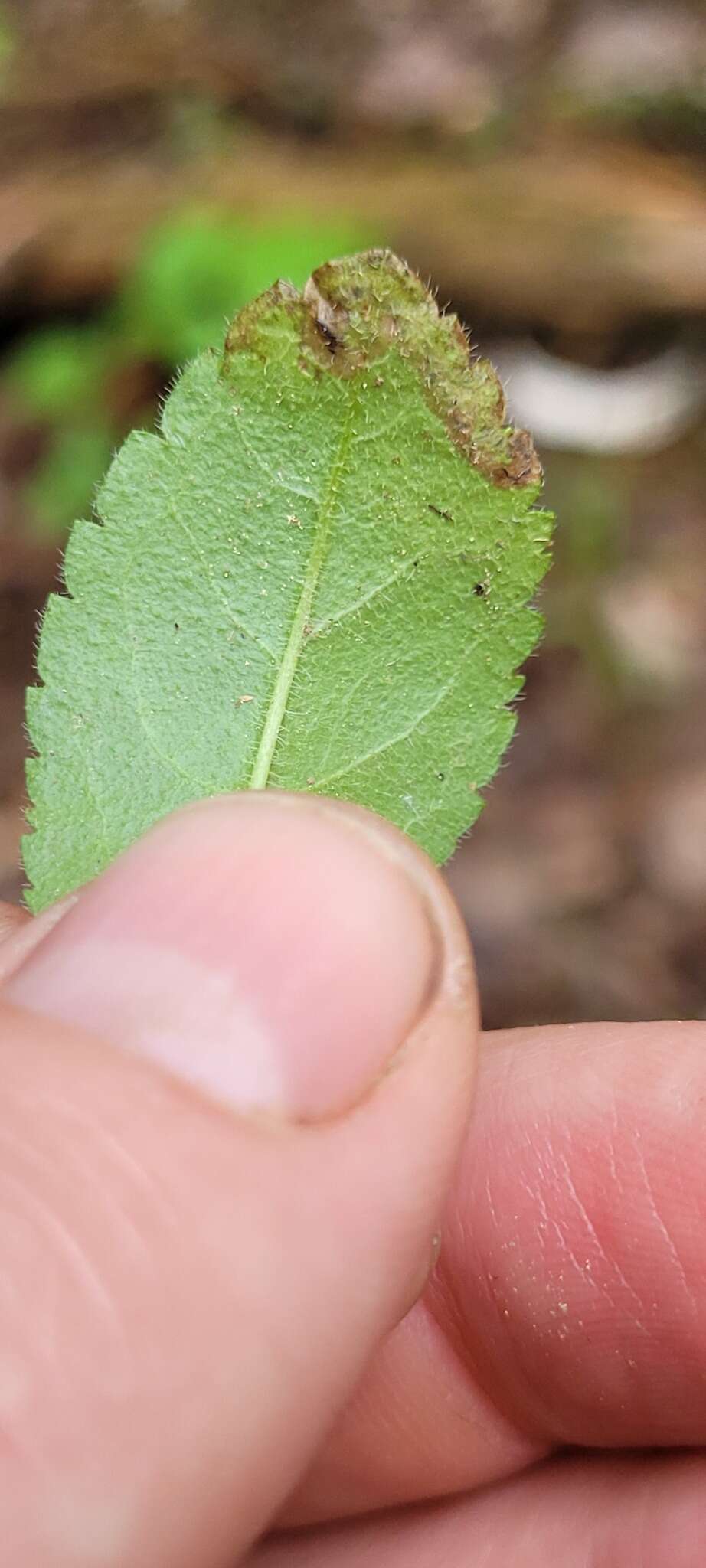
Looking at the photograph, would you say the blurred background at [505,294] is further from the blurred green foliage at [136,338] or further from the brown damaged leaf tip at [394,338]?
the brown damaged leaf tip at [394,338]

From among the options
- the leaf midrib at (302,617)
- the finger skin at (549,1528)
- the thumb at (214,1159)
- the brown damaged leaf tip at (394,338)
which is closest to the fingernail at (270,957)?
the thumb at (214,1159)

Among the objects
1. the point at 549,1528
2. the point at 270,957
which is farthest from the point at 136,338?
the point at 549,1528

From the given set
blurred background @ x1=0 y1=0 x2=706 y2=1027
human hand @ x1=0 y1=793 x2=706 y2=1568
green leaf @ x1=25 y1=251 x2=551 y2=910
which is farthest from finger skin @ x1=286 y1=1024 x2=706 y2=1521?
blurred background @ x1=0 y1=0 x2=706 y2=1027

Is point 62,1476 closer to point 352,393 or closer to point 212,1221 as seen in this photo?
point 212,1221

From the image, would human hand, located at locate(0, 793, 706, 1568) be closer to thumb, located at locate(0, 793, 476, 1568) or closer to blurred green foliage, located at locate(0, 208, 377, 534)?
thumb, located at locate(0, 793, 476, 1568)

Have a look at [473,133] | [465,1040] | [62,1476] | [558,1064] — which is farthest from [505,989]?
[473,133]

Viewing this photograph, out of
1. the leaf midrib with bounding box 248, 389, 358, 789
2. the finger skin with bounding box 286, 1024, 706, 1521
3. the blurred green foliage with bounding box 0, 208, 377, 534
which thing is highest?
the blurred green foliage with bounding box 0, 208, 377, 534
